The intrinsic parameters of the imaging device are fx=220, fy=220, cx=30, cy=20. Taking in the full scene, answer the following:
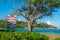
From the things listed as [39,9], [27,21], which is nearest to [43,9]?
[39,9]

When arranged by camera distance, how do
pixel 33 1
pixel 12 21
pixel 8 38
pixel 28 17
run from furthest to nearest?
pixel 28 17
pixel 33 1
pixel 12 21
pixel 8 38

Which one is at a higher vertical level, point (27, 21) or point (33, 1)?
point (33, 1)

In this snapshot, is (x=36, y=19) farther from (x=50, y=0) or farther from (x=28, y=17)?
(x=50, y=0)

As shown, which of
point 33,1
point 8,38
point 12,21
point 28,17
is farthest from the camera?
point 28,17

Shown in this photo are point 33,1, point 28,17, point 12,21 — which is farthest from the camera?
point 28,17

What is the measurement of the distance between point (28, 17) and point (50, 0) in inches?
155

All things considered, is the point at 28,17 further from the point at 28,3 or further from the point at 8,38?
the point at 8,38

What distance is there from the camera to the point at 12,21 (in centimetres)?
1719

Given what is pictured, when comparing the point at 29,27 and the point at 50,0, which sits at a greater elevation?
the point at 50,0

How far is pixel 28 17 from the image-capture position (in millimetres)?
31328

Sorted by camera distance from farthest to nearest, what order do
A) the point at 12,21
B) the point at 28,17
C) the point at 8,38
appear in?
the point at 28,17
the point at 12,21
the point at 8,38

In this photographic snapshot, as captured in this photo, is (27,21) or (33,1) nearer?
(33,1)

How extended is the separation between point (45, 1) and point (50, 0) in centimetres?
71

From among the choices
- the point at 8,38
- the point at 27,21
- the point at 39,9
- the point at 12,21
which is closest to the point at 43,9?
the point at 39,9
